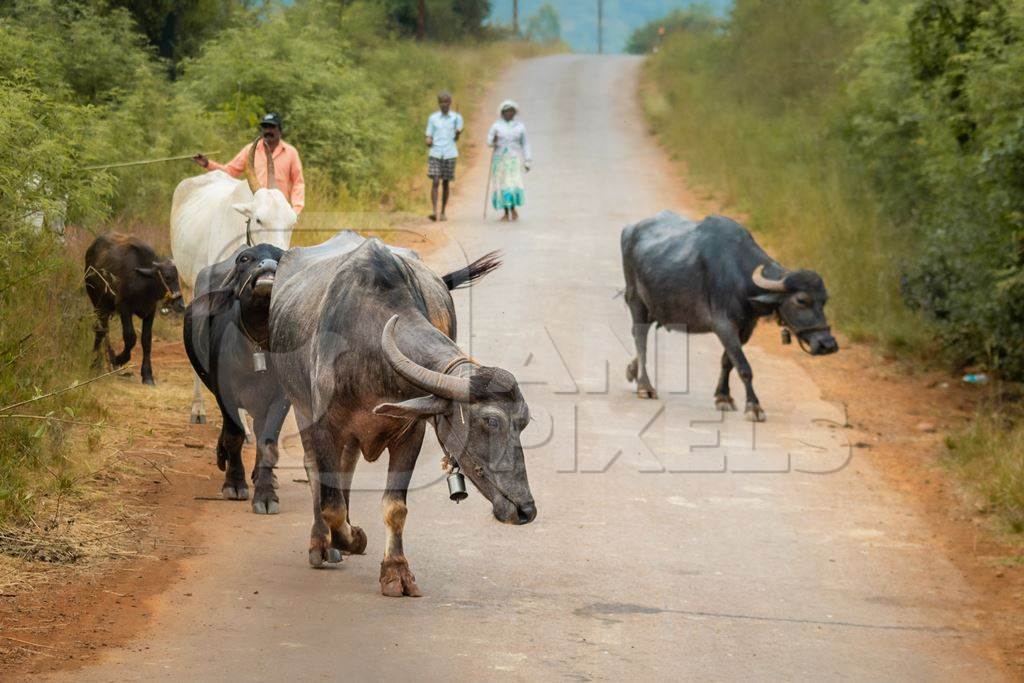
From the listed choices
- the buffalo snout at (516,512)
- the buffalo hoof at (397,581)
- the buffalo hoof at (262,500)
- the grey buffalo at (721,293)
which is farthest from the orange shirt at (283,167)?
the buffalo snout at (516,512)

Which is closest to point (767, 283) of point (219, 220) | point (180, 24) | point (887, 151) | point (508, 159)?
point (219, 220)

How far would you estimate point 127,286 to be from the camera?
11.2 metres

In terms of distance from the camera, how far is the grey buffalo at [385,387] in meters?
5.93

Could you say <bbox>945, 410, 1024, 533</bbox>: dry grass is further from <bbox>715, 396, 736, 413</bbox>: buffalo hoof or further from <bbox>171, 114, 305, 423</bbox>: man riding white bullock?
<bbox>171, 114, 305, 423</bbox>: man riding white bullock

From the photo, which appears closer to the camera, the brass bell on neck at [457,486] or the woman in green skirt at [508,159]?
the brass bell on neck at [457,486]

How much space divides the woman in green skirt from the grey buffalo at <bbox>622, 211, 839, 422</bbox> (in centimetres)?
734

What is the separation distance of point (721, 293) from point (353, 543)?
5991 mm

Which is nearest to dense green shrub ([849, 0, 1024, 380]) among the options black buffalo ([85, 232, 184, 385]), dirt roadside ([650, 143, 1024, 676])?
dirt roadside ([650, 143, 1024, 676])

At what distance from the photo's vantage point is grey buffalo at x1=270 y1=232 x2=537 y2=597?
5.93 metres

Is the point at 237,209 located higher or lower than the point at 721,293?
higher

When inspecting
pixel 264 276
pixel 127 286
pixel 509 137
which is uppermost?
pixel 509 137

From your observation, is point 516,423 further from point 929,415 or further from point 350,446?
point 929,415

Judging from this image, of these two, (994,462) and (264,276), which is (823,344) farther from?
(264,276)

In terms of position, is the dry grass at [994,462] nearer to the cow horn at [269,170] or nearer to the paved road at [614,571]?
the paved road at [614,571]
